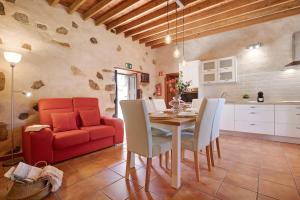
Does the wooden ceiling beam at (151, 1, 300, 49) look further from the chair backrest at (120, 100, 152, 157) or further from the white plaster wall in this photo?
the chair backrest at (120, 100, 152, 157)

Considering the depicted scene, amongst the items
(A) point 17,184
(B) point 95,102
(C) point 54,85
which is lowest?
(A) point 17,184

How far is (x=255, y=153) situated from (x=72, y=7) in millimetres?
4421

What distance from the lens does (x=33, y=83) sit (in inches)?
106

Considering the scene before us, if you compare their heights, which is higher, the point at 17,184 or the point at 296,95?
the point at 296,95

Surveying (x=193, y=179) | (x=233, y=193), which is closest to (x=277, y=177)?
(x=233, y=193)

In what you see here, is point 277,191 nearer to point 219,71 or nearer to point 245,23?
point 219,71

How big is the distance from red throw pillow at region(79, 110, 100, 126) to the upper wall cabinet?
124 inches

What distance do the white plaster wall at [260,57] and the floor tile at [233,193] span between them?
3.04 m

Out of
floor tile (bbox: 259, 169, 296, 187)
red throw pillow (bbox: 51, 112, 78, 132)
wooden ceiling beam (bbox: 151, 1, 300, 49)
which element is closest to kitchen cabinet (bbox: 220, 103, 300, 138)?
floor tile (bbox: 259, 169, 296, 187)

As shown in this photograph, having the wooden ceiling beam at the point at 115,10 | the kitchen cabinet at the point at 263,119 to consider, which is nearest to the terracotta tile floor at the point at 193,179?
the kitchen cabinet at the point at 263,119

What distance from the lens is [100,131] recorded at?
263 centimetres

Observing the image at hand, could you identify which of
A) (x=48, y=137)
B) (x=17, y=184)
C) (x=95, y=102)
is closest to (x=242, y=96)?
(x=95, y=102)

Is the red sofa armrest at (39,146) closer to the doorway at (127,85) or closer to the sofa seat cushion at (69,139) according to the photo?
the sofa seat cushion at (69,139)

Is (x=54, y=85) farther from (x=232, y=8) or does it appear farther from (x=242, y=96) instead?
A: (x=242, y=96)
